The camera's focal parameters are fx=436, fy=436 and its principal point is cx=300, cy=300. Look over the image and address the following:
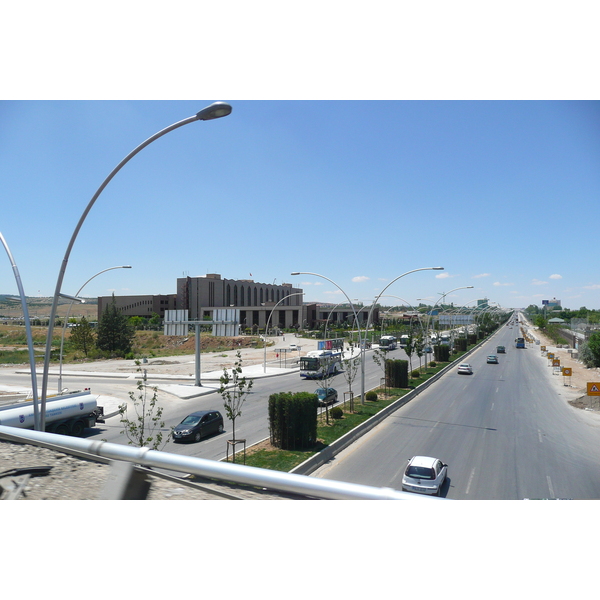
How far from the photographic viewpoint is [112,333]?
65.3m

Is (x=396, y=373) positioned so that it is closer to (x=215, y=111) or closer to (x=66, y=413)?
(x=66, y=413)

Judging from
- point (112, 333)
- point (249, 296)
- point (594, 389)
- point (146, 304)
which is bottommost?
point (594, 389)

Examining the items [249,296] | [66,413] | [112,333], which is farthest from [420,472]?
[249,296]

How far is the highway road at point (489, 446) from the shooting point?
1462 cm

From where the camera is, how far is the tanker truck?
1867 cm

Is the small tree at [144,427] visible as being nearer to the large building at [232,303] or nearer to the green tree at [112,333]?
the green tree at [112,333]

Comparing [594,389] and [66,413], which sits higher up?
[594,389]

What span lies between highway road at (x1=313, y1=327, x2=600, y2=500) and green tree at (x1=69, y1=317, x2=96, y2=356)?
2002 inches

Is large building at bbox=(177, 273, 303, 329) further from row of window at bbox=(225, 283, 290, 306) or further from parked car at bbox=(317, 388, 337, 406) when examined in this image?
parked car at bbox=(317, 388, 337, 406)

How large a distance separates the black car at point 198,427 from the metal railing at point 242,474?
16374mm

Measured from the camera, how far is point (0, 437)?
4.42 m

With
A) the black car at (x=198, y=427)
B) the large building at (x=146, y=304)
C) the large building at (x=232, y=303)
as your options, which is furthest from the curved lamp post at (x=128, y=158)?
the large building at (x=146, y=304)

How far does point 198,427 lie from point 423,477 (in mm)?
Answer: 10286

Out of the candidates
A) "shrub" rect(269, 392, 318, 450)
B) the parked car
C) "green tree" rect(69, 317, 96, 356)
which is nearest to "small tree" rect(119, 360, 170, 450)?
"shrub" rect(269, 392, 318, 450)
